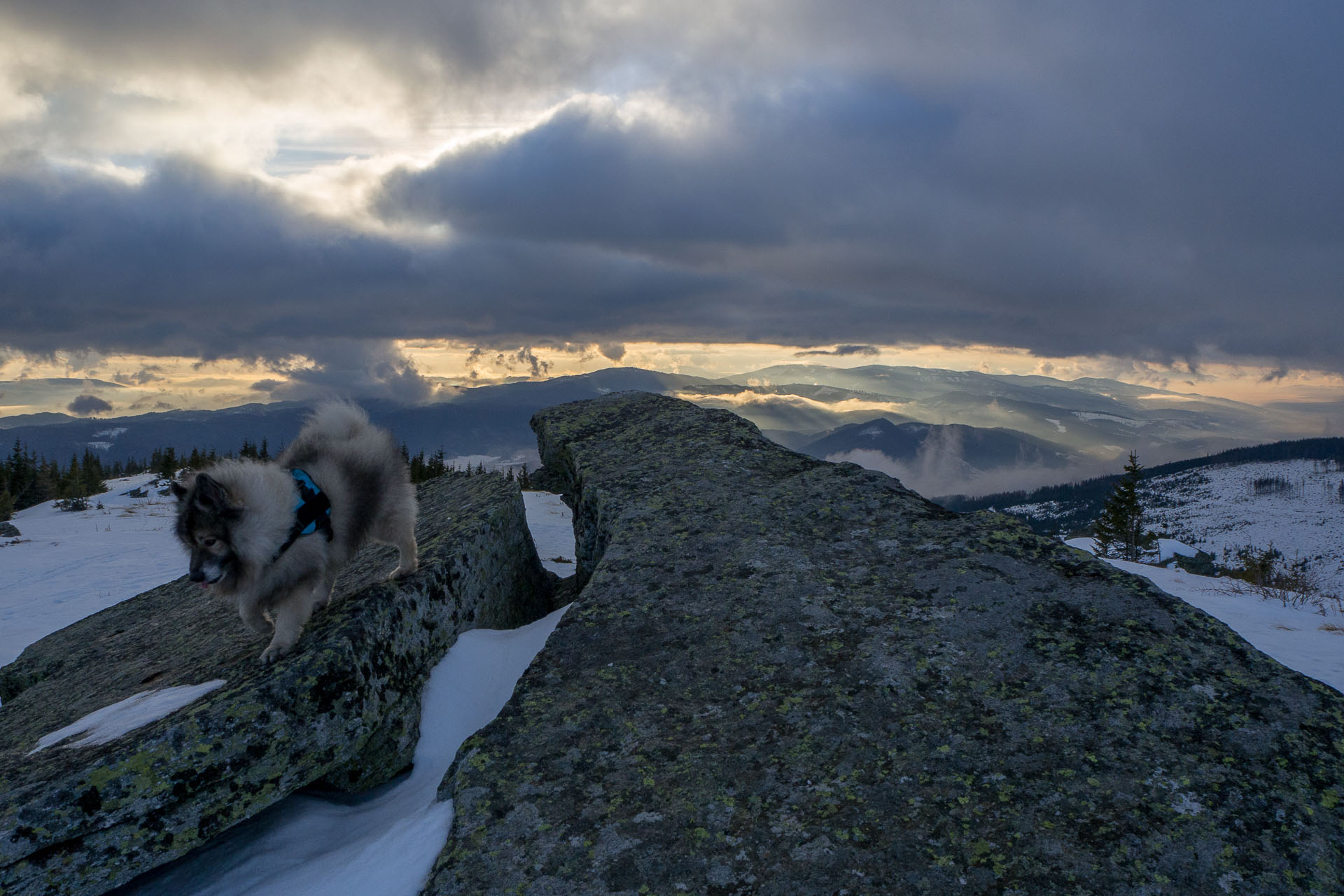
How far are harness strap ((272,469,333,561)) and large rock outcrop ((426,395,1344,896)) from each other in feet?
8.29

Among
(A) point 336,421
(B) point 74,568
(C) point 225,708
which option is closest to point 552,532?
(B) point 74,568

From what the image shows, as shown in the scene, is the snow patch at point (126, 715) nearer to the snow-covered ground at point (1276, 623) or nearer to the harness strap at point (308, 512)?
the harness strap at point (308, 512)

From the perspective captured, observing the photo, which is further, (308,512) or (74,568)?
(74,568)

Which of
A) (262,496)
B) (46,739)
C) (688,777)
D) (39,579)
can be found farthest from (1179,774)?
(39,579)

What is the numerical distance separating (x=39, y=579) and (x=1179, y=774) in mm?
30657

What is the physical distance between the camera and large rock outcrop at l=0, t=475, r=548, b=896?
432 centimetres

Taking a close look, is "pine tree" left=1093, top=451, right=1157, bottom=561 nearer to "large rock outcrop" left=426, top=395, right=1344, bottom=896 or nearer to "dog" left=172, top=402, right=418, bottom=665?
"large rock outcrop" left=426, top=395, right=1344, bottom=896

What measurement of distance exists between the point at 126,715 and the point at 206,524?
179cm

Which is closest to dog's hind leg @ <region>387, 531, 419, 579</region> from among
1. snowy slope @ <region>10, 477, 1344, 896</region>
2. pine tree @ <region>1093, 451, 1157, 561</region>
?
snowy slope @ <region>10, 477, 1344, 896</region>

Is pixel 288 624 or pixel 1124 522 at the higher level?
pixel 288 624

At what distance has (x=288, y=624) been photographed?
5.96 metres

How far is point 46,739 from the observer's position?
5777mm

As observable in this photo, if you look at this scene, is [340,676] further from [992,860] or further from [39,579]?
[39,579]

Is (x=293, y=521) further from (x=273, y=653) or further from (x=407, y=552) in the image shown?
(x=407, y=552)
